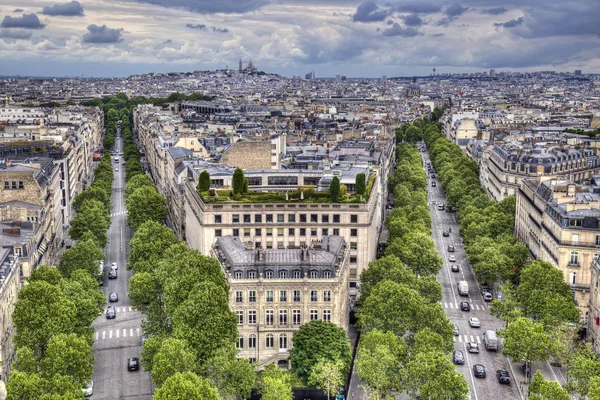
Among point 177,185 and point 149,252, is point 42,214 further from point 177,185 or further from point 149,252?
point 177,185

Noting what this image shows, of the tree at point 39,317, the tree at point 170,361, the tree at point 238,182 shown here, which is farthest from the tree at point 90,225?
the tree at point 170,361

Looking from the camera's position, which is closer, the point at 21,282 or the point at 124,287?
the point at 21,282

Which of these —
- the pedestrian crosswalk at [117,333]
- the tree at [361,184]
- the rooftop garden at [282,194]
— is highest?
the tree at [361,184]

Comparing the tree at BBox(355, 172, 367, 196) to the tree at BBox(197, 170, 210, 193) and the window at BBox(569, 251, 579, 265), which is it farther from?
the window at BBox(569, 251, 579, 265)

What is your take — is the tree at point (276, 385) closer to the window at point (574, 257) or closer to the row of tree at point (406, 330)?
the row of tree at point (406, 330)

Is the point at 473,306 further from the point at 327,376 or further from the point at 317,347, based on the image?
the point at 327,376

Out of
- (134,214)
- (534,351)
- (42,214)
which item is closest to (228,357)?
(534,351)
